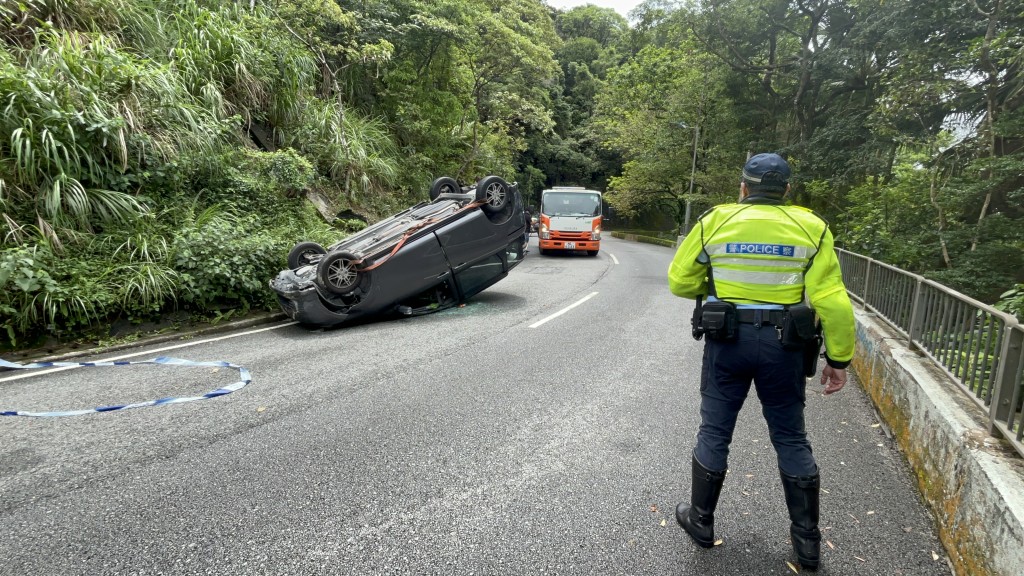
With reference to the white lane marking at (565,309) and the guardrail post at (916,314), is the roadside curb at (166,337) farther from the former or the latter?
the guardrail post at (916,314)

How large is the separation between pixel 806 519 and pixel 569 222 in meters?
16.3

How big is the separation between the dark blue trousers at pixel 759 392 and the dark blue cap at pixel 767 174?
2.22 ft

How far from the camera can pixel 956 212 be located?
27.1 ft

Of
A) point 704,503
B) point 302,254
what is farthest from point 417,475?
point 302,254

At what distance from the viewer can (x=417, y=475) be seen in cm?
314

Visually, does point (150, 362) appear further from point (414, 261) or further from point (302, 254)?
point (414, 261)

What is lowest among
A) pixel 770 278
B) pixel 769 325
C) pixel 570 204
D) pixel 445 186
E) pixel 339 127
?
pixel 769 325

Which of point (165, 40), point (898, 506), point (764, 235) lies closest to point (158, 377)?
point (764, 235)

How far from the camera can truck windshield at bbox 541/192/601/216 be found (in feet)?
61.4

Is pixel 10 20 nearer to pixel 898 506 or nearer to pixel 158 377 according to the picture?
pixel 158 377

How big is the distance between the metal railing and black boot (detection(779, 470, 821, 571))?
90cm

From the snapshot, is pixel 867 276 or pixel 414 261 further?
pixel 414 261

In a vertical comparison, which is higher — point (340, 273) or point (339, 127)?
point (339, 127)

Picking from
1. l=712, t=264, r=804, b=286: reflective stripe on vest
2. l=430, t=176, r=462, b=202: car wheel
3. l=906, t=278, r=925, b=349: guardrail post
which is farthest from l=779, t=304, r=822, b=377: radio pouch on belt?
l=430, t=176, r=462, b=202: car wheel
